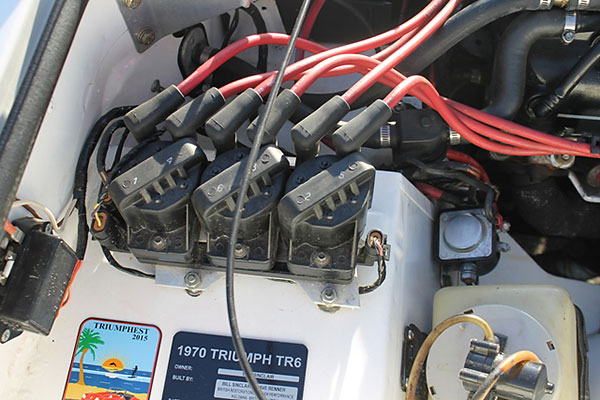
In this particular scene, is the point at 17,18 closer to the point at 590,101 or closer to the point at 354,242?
the point at 354,242

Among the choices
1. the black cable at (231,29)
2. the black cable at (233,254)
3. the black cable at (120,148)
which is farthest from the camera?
the black cable at (231,29)

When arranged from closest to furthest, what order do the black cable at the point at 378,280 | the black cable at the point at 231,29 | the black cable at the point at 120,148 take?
1. the black cable at the point at 378,280
2. the black cable at the point at 120,148
3. the black cable at the point at 231,29

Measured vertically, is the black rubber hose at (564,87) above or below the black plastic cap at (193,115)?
above

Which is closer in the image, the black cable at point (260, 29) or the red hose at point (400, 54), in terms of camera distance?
the red hose at point (400, 54)

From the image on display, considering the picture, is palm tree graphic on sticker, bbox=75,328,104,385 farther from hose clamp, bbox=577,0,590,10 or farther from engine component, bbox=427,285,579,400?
hose clamp, bbox=577,0,590,10

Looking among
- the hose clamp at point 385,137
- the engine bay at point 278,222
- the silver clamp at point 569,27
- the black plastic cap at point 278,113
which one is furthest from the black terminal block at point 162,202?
the silver clamp at point 569,27

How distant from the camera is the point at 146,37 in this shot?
120cm

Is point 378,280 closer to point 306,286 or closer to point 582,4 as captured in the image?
point 306,286

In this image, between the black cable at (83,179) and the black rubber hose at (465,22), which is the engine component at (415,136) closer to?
the black rubber hose at (465,22)

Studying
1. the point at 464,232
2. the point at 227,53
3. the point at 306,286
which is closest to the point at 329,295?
the point at 306,286

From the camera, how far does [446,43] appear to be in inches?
46.6

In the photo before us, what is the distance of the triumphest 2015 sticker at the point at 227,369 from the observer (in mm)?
1021

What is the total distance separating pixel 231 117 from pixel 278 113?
0.08 m

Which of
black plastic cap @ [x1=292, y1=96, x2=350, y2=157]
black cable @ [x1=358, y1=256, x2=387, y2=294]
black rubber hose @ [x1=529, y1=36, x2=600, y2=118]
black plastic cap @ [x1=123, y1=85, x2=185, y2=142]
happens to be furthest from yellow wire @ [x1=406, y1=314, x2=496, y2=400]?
black plastic cap @ [x1=123, y1=85, x2=185, y2=142]
